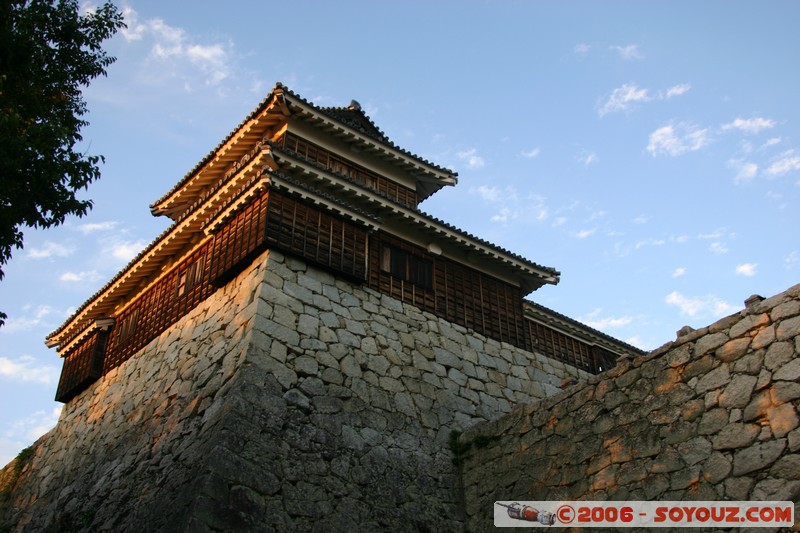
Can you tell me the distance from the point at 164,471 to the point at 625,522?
7095 mm

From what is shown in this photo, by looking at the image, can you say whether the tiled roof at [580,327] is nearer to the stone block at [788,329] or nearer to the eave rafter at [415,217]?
the eave rafter at [415,217]

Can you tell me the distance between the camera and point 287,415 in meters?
11.8

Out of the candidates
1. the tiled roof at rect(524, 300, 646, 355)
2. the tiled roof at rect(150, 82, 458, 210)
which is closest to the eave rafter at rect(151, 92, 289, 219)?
the tiled roof at rect(150, 82, 458, 210)

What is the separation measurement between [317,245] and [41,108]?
203 inches

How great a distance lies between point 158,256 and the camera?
54.7ft

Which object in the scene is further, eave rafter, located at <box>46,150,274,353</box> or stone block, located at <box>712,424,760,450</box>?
eave rafter, located at <box>46,150,274,353</box>

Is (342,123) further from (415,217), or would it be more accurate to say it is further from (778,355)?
(778,355)

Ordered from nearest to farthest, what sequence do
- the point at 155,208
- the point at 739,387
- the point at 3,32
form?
the point at 739,387 < the point at 3,32 < the point at 155,208

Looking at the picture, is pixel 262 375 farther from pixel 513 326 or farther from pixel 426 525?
pixel 513 326

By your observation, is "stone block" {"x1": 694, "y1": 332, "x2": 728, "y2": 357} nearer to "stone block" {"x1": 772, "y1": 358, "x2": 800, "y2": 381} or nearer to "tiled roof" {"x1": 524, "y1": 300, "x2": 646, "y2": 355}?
"stone block" {"x1": 772, "y1": 358, "x2": 800, "y2": 381}

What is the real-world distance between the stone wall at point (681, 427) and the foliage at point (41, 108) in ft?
26.3

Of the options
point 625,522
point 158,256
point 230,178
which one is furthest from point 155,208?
point 625,522

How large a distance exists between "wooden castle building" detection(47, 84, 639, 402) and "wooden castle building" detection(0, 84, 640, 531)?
0.15ft

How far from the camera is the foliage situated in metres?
10.5
